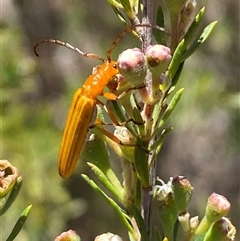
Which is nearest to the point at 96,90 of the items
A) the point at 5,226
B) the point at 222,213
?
the point at 222,213

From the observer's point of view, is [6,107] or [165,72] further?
[6,107]

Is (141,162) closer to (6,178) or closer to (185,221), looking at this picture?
(185,221)

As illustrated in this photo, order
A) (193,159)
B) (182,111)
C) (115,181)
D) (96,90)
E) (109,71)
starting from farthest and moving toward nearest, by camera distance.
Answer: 1. (193,159)
2. (182,111)
3. (96,90)
4. (109,71)
5. (115,181)

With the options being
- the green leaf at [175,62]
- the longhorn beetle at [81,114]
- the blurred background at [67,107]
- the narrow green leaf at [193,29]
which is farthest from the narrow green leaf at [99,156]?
the blurred background at [67,107]

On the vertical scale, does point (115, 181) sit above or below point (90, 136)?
below

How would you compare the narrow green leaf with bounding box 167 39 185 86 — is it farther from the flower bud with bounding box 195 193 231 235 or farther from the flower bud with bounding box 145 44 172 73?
the flower bud with bounding box 195 193 231 235

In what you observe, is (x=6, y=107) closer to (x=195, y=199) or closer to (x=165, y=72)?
(x=165, y=72)

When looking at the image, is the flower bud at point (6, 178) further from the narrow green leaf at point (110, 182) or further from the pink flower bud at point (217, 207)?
the pink flower bud at point (217, 207)

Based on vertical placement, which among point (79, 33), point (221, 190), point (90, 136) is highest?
point (90, 136)
